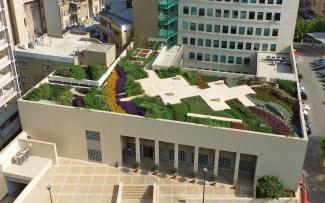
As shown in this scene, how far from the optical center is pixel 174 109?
160 feet

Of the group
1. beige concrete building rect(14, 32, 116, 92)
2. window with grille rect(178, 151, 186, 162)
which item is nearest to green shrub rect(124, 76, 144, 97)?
beige concrete building rect(14, 32, 116, 92)

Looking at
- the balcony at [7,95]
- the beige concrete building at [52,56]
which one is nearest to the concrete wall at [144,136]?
the balcony at [7,95]

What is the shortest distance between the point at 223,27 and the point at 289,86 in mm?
21443

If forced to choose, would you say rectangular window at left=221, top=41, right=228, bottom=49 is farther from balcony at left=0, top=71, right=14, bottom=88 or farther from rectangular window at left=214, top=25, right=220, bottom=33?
balcony at left=0, top=71, right=14, bottom=88

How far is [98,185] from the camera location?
48219 mm

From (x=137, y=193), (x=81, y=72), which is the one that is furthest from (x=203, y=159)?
(x=81, y=72)

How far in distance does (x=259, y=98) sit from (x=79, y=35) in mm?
37910

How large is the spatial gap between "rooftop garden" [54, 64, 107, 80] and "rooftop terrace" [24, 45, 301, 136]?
1.82 meters

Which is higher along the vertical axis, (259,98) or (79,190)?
(259,98)

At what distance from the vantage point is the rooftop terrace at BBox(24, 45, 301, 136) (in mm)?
47188

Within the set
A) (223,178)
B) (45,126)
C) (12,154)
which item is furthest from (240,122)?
(12,154)

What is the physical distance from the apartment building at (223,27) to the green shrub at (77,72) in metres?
19.0

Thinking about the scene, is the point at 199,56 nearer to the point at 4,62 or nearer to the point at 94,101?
the point at 94,101

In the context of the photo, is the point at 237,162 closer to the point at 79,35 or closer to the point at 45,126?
the point at 45,126
